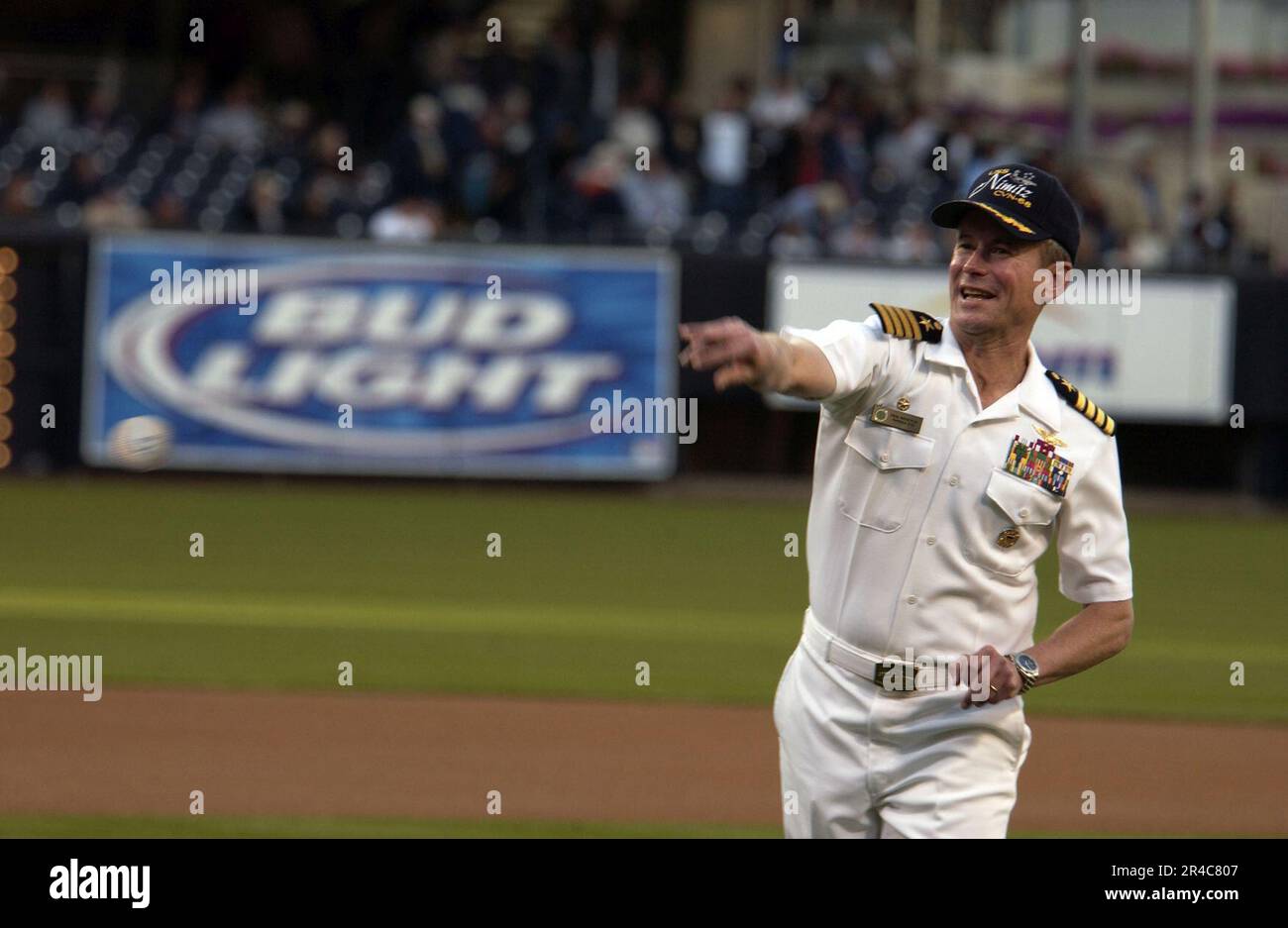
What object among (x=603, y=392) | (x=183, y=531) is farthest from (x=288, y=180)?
(x=183, y=531)

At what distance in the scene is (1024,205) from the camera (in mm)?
4520

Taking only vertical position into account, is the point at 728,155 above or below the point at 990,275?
above

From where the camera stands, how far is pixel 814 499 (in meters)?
4.80

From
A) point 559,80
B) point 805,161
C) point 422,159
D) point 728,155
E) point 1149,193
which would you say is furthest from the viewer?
point 1149,193

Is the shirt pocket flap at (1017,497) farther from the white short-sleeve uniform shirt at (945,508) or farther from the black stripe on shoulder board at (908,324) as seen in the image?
the black stripe on shoulder board at (908,324)

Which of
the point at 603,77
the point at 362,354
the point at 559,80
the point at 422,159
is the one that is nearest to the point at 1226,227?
the point at 603,77

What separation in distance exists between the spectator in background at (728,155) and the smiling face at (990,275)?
Answer: 17832 mm

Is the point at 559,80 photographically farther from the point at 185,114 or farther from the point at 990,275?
the point at 990,275

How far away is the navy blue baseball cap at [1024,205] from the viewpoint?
14.8 feet

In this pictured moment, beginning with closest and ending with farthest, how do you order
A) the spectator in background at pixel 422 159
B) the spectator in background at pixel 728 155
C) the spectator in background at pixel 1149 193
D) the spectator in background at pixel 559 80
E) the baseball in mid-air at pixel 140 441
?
the baseball in mid-air at pixel 140 441 < the spectator in background at pixel 422 159 < the spectator in background at pixel 728 155 < the spectator in background at pixel 559 80 < the spectator in background at pixel 1149 193

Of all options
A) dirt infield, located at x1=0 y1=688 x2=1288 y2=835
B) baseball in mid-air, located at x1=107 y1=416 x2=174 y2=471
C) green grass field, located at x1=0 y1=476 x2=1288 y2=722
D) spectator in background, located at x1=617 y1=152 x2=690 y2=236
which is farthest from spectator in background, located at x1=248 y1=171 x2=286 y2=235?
dirt infield, located at x1=0 y1=688 x2=1288 y2=835

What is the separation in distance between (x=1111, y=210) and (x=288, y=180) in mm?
12083

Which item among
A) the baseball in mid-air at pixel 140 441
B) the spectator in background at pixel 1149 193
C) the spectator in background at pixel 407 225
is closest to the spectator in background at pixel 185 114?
the spectator in background at pixel 407 225

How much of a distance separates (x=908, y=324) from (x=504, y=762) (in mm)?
5265
